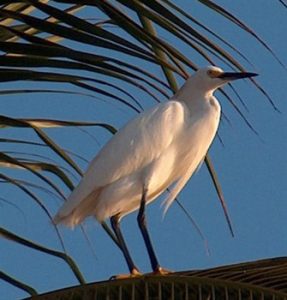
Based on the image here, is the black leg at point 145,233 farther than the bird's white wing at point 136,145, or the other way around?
the bird's white wing at point 136,145

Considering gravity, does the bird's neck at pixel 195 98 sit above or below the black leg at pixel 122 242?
above

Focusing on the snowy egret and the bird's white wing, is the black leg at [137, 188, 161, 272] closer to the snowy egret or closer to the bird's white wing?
the snowy egret

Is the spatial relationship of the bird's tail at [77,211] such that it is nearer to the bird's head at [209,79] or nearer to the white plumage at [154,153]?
the white plumage at [154,153]

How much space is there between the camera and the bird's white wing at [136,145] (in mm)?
3459

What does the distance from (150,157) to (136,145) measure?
0.07 metres

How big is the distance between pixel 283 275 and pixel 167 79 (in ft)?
1.67

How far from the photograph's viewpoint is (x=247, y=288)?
182cm

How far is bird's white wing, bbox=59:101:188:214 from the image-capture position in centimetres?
346

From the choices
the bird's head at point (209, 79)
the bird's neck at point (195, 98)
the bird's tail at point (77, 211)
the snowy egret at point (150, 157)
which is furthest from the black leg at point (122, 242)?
the bird's head at point (209, 79)

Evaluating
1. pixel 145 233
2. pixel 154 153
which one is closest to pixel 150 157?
pixel 154 153

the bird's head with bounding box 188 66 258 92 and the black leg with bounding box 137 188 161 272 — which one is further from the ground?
the bird's head with bounding box 188 66 258 92

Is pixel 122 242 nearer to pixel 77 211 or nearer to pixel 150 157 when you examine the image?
pixel 77 211

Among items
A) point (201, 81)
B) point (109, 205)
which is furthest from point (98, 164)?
point (201, 81)

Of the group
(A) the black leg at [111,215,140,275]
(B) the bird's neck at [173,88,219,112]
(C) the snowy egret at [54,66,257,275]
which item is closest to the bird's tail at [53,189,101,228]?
(C) the snowy egret at [54,66,257,275]
